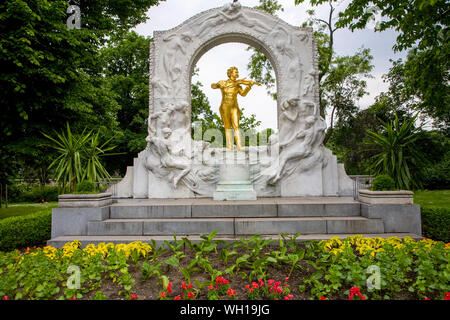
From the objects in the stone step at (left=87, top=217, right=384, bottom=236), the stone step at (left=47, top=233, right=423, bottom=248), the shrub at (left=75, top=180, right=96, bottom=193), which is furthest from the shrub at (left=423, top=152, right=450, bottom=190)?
the shrub at (left=75, top=180, right=96, bottom=193)

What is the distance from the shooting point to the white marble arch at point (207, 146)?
762 centimetres

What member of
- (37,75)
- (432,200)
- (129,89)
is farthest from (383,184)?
(129,89)

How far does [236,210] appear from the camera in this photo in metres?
5.63

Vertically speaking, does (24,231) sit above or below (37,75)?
below

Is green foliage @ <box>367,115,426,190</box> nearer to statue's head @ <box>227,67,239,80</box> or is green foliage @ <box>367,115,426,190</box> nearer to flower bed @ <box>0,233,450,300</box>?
flower bed @ <box>0,233,450,300</box>

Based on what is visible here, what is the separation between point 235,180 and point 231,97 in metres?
2.74

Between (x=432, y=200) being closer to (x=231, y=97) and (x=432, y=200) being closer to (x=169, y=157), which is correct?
(x=231, y=97)

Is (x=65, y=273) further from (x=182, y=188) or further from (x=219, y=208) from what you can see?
(x=182, y=188)

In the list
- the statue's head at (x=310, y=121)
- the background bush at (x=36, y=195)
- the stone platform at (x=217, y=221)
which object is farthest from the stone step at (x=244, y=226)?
the background bush at (x=36, y=195)

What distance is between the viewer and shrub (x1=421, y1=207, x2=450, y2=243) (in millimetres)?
5363

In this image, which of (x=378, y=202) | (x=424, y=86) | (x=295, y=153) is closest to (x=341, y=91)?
(x=424, y=86)

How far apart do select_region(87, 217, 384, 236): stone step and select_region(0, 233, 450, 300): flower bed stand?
3.38 feet

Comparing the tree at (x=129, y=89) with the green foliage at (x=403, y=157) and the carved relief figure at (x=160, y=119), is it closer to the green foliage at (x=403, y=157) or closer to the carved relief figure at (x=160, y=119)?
the carved relief figure at (x=160, y=119)

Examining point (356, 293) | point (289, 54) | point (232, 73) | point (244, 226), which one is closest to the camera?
point (356, 293)
